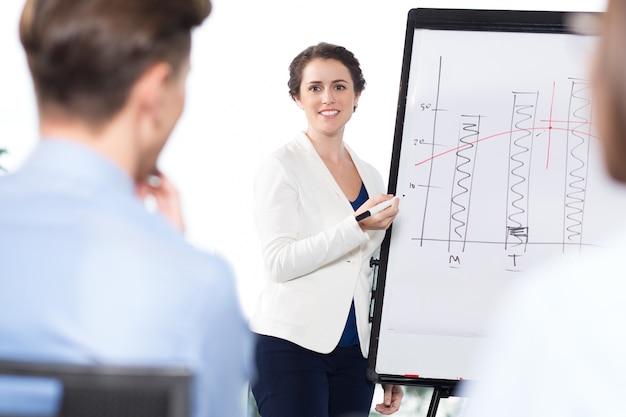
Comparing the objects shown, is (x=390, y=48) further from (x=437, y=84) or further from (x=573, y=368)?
(x=573, y=368)

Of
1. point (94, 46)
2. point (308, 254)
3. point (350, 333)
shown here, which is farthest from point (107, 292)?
point (350, 333)

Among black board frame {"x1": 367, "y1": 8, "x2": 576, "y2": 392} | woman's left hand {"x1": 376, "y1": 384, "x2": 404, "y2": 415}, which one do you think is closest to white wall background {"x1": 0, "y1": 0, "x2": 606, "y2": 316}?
woman's left hand {"x1": 376, "y1": 384, "x2": 404, "y2": 415}

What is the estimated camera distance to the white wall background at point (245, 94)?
13.1 ft

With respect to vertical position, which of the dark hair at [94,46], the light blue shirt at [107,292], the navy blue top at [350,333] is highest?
the dark hair at [94,46]

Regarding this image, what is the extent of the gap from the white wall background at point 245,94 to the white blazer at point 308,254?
1471 millimetres

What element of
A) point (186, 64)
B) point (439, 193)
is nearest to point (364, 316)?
point (439, 193)

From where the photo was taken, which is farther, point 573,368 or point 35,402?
point 35,402

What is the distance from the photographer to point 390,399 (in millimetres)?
2527

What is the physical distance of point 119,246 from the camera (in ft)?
2.53

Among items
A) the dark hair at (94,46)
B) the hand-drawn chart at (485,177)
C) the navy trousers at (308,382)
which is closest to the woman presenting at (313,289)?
the navy trousers at (308,382)

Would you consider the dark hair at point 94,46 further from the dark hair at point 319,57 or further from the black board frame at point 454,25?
the dark hair at point 319,57

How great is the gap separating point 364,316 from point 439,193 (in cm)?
41

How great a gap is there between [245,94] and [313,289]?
1845 mm

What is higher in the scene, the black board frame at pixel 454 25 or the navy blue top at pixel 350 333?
the black board frame at pixel 454 25
